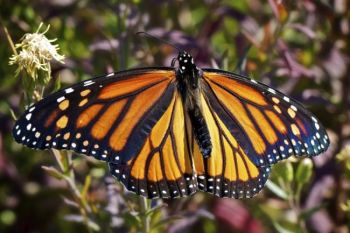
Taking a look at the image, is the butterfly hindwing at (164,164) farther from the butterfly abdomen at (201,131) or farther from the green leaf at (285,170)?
the green leaf at (285,170)

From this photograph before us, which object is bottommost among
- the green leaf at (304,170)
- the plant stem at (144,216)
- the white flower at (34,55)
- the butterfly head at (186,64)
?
the plant stem at (144,216)

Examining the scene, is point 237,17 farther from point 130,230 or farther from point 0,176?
point 0,176

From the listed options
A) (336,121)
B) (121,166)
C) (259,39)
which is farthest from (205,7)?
(121,166)

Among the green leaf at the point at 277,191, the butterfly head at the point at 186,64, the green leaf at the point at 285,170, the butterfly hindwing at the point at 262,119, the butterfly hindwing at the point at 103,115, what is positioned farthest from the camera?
the green leaf at the point at 277,191

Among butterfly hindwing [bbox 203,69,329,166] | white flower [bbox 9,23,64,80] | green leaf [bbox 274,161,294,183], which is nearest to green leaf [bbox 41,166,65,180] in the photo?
white flower [bbox 9,23,64,80]

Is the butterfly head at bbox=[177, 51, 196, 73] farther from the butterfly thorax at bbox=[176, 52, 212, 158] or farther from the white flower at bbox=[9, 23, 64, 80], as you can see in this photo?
the white flower at bbox=[9, 23, 64, 80]

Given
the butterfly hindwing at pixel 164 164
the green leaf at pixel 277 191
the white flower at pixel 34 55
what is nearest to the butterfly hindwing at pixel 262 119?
the butterfly hindwing at pixel 164 164
